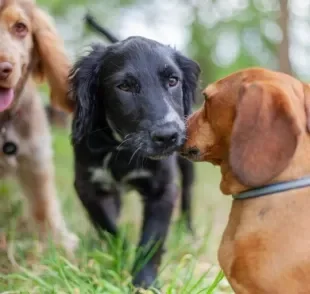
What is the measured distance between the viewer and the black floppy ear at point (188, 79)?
324 centimetres

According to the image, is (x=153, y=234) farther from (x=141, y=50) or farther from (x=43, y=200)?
(x=43, y=200)

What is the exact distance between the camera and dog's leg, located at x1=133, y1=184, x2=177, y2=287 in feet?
10.2

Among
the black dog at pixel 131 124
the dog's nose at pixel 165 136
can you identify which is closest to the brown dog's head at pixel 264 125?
the dog's nose at pixel 165 136

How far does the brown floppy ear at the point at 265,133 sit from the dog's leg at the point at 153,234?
1087 millimetres

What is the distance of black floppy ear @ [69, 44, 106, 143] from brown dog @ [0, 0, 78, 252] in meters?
0.31

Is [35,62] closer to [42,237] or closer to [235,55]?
[42,237]

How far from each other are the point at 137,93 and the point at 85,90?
1.15 feet

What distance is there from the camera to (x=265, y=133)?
7.02 feet

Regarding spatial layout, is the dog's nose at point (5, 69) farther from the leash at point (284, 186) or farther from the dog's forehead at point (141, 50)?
the leash at point (284, 186)

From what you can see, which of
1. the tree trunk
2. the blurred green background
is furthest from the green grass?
the tree trunk

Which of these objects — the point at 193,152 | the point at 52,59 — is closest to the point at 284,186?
the point at 193,152

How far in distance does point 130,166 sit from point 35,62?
0.97m

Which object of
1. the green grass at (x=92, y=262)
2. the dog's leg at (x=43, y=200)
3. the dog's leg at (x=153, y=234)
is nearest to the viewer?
the green grass at (x=92, y=262)

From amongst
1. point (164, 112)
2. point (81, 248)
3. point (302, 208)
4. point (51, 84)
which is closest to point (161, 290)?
point (81, 248)
